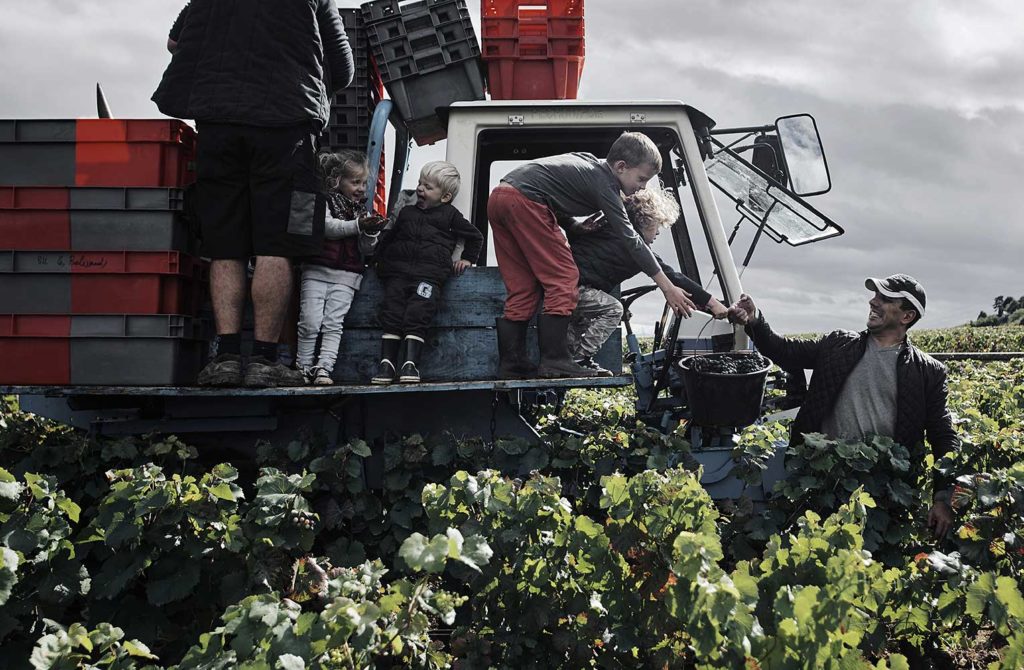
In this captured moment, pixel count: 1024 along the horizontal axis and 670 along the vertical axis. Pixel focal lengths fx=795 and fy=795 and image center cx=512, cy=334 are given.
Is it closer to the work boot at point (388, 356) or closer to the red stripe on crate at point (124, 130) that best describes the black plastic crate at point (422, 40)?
the red stripe on crate at point (124, 130)

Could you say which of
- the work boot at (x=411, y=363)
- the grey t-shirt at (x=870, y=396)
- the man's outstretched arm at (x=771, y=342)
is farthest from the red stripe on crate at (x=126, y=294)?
the grey t-shirt at (x=870, y=396)

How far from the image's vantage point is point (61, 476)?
3.51 m

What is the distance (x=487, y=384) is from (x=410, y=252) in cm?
79

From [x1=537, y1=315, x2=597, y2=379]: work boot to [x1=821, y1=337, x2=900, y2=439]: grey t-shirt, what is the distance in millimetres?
1328

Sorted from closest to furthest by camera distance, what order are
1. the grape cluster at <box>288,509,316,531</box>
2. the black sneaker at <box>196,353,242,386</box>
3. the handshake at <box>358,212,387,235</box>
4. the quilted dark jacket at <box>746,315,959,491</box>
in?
the grape cluster at <box>288,509,316,531</box> < the black sneaker at <box>196,353,242,386</box> < the handshake at <box>358,212,387,235</box> < the quilted dark jacket at <box>746,315,959,491</box>

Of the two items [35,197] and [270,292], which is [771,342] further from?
[35,197]

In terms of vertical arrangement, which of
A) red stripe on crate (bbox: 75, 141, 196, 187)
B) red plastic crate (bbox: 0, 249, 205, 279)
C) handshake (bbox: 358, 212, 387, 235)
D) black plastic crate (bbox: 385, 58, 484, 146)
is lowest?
red plastic crate (bbox: 0, 249, 205, 279)

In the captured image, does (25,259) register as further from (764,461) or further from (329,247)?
(764,461)

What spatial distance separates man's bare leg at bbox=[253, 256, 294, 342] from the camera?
11.3 feet

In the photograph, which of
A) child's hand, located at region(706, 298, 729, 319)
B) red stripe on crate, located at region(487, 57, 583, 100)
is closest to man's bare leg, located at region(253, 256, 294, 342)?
red stripe on crate, located at region(487, 57, 583, 100)

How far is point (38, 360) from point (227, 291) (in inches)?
33.7

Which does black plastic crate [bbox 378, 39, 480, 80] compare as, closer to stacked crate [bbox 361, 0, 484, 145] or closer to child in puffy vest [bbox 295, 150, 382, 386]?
stacked crate [bbox 361, 0, 484, 145]

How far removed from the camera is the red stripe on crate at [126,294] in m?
3.38

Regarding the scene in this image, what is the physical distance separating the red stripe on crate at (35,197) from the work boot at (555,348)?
6.95ft
